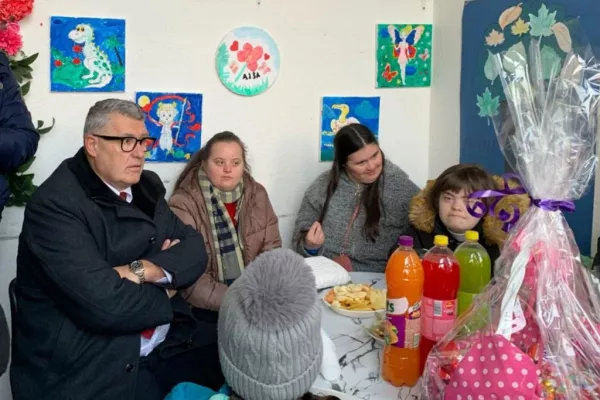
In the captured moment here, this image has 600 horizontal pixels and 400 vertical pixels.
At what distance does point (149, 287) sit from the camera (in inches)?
66.2

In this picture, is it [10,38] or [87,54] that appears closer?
[10,38]

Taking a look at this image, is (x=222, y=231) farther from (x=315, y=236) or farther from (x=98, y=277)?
(x=98, y=277)

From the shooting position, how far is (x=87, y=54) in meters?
2.43

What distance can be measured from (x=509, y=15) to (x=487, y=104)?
41 cm

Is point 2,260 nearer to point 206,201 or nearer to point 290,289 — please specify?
point 206,201

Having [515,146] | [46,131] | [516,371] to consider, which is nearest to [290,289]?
[516,371]

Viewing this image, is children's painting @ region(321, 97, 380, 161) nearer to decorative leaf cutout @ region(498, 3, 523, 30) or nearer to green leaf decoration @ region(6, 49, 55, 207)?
decorative leaf cutout @ region(498, 3, 523, 30)

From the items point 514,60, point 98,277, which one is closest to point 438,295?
point 514,60

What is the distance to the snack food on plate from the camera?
Answer: 1.73 m

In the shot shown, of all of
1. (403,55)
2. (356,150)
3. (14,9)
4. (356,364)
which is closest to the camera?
(356,364)

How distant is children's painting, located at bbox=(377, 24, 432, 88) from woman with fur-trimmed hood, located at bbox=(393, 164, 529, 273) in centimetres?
103

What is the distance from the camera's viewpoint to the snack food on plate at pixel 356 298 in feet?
5.69

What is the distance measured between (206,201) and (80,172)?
0.76m

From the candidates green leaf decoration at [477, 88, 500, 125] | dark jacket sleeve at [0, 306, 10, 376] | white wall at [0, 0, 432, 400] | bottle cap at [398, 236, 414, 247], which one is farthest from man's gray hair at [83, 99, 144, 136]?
green leaf decoration at [477, 88, 500, 125]
